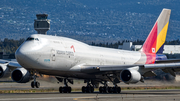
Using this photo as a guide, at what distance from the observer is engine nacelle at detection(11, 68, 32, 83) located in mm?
36156

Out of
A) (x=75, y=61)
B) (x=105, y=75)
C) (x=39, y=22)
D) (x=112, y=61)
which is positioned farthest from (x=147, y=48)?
(x=39, y=22)

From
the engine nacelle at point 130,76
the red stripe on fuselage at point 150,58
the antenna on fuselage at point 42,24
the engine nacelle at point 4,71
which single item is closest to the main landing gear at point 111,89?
the engine nacelle at point 130,76

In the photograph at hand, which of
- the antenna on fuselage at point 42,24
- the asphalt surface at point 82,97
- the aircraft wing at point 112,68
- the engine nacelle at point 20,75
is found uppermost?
the antenna on fuselage at point 42,24

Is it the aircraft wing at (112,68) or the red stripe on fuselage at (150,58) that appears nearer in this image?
the aircraft wing at (112,68)

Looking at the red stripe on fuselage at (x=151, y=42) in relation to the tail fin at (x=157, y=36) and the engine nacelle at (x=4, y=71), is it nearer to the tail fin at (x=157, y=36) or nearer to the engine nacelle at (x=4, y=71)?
the tail fin at (x=157, y=36)

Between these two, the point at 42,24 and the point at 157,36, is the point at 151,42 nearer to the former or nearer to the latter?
the point at 157,36

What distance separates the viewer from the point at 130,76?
34000 mm

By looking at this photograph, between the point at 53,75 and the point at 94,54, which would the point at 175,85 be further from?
the point at 53,75

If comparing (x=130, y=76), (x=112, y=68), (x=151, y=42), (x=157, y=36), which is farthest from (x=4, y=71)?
(x=157, y=36)

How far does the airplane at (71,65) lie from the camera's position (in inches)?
1268

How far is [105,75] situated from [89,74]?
1.83 metres

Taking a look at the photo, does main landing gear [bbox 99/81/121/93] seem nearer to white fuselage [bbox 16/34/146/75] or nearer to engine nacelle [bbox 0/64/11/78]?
white fuselage [bbox 16/34/146/75]

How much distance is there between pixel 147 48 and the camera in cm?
4512

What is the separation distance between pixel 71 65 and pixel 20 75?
5.42m
